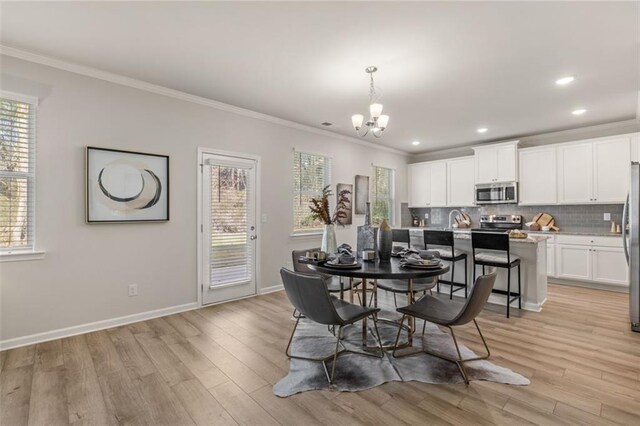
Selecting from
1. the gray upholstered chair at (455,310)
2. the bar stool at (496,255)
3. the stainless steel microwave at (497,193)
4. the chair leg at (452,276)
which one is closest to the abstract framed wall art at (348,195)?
the chair leg at (452,276)

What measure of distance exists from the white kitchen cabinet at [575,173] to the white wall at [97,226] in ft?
17.3

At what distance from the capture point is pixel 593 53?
2.79 m

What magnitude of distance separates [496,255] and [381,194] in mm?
3175

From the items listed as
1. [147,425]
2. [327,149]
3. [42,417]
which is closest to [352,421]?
[147,425]

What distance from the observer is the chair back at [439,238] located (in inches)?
163

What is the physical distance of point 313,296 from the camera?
2.10 m

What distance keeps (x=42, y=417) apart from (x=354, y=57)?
3.53 meters

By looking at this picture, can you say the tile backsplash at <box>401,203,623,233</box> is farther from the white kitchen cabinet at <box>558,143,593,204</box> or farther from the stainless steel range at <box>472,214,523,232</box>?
the white kitchen cabinet at <box>558,143,593,204</box>

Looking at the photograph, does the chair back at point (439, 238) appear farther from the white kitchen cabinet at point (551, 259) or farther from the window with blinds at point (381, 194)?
the white kitchen cabinet at point (551, 259)

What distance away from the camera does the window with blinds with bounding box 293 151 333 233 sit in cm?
505

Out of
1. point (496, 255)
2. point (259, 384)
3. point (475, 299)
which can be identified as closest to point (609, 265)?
point (496, 255)

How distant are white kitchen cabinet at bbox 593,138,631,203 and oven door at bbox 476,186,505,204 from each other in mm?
1355

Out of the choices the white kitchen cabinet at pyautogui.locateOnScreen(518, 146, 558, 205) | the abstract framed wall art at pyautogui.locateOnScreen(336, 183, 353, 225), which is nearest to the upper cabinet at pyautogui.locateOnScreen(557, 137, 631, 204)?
the white kitchen cabinet at pyautogui.locateOnScreen(518, 146, 558, 205)

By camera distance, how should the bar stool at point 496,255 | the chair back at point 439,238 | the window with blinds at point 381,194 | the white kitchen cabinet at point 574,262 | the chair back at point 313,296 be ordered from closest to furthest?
the chair back at point 313,296
the bar stool at point 496,255
the chair back at point 439,238
the white kitchen cabinet at point 574,262
the window with blinds at point 381,194
